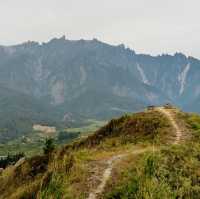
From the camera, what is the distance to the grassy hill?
80.8 ft

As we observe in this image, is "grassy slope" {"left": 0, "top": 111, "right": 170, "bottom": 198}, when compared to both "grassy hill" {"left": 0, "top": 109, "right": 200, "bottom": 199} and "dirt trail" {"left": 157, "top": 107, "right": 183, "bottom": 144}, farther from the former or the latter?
"dirt trail" {"left": 157, "top": 107, "right": 183, "bottom": 144}

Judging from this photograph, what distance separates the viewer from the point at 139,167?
Result: 2950cm

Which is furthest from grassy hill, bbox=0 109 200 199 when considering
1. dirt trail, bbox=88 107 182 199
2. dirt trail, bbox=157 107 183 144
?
dirt trail, bbox=157 107 183 144

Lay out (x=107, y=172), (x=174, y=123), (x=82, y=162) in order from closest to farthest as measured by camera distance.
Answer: (x=107, y=172) < (x=82, y=162) < (x=174, y=123)

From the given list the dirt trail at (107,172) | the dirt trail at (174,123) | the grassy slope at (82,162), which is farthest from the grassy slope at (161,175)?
the dirt trail at (174,123)

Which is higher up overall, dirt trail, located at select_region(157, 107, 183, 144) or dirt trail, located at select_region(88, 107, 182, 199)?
dirt trail, located at select_region(157, 107, 183, 144)

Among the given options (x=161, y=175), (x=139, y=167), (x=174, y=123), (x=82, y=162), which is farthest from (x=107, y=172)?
(x=174, y=123)

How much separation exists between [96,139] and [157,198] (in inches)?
1300

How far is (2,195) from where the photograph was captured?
5225cm

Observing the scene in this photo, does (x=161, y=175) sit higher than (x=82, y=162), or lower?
lower

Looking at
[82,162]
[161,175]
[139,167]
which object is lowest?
[161,175]

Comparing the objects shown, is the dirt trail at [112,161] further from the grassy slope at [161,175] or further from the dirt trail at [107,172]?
the grassy slope at [161,175]

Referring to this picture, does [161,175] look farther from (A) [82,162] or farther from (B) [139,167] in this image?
(A) [82,162]

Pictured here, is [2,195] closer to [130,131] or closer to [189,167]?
[130,131]
